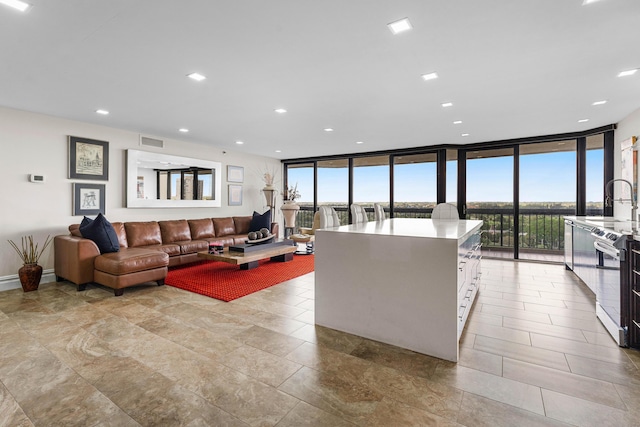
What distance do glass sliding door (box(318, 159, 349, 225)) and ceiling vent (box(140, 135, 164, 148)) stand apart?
412 centimetres

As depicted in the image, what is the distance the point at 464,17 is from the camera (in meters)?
2.00

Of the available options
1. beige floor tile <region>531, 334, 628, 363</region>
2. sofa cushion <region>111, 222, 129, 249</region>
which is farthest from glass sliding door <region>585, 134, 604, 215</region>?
sofa cushion <region>111, 222, 129, 249</region>

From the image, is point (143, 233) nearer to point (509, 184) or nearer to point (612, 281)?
point (612, 281)

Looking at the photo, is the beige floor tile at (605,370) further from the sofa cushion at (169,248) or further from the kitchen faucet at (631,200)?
the sofa cushion at (169,248)

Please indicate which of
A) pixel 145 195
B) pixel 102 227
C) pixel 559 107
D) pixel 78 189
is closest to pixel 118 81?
pixel 102 227

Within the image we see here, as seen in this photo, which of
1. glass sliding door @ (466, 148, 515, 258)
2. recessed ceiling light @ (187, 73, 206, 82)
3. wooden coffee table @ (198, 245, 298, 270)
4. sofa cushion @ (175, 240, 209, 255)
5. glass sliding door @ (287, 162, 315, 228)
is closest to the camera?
recessed ceiling light @ (187, 73, 206, 82)

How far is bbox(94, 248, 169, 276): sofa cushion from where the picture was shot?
3.75 m

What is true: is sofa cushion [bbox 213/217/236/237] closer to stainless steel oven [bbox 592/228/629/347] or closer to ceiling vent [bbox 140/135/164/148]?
ceiling vent [bbox 140/135/164/148]

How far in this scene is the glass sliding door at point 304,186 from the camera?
344 inches

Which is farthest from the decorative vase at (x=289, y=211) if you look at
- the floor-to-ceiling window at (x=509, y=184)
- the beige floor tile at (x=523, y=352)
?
the beige floor tile at (x=523, y=352)

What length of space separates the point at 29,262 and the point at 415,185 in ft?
23.3

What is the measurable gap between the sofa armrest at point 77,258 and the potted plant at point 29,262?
287mm

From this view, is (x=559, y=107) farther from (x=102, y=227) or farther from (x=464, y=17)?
(x=102, y=227)

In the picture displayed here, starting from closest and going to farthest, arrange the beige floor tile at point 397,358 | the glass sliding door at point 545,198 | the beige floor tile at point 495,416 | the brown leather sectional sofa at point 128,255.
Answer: the beige floor tile at point 495,416 < the beige floor tile at point 397,358 < the brown leather sectional sofa at point 128,255 < the glass sliding door at point 545,198
